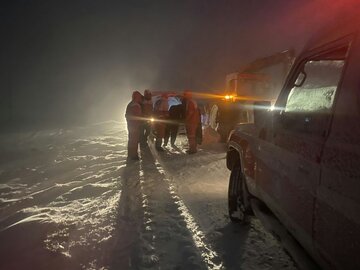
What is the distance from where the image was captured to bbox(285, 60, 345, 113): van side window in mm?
2482

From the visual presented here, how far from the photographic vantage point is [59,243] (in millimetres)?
4078

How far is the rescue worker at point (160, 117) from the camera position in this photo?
11.8 m

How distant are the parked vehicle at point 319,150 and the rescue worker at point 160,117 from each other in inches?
322

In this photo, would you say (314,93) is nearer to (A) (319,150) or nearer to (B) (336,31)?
(B) (336,31)

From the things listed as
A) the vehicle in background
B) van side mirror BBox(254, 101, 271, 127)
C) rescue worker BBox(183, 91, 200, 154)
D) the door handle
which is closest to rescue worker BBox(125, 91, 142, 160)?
rescue worker BBox(183, 91, 200, 154)

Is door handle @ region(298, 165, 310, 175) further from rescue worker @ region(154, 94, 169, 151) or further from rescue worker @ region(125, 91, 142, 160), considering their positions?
rescue worker @ region(154, 94, 169, 151)

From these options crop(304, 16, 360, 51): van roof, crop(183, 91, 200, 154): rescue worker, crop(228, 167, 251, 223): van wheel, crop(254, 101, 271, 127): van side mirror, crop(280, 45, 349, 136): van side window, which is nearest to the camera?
crop(304, 16, 360, 51): van roof

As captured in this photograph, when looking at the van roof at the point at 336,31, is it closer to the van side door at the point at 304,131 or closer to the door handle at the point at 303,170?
the van side door at the point at 304,131

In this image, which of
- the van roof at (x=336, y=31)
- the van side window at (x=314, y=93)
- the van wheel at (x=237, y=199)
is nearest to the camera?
the van roof at (x=336, y=31)

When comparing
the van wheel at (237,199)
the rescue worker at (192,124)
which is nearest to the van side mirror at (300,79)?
the van wheel at (237,199)

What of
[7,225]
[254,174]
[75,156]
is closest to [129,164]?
[75,156]

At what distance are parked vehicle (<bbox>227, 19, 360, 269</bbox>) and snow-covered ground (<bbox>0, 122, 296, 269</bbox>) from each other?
2.95ft

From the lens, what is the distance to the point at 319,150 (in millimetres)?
2178

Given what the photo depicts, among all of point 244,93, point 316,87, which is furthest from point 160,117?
point 316,87
